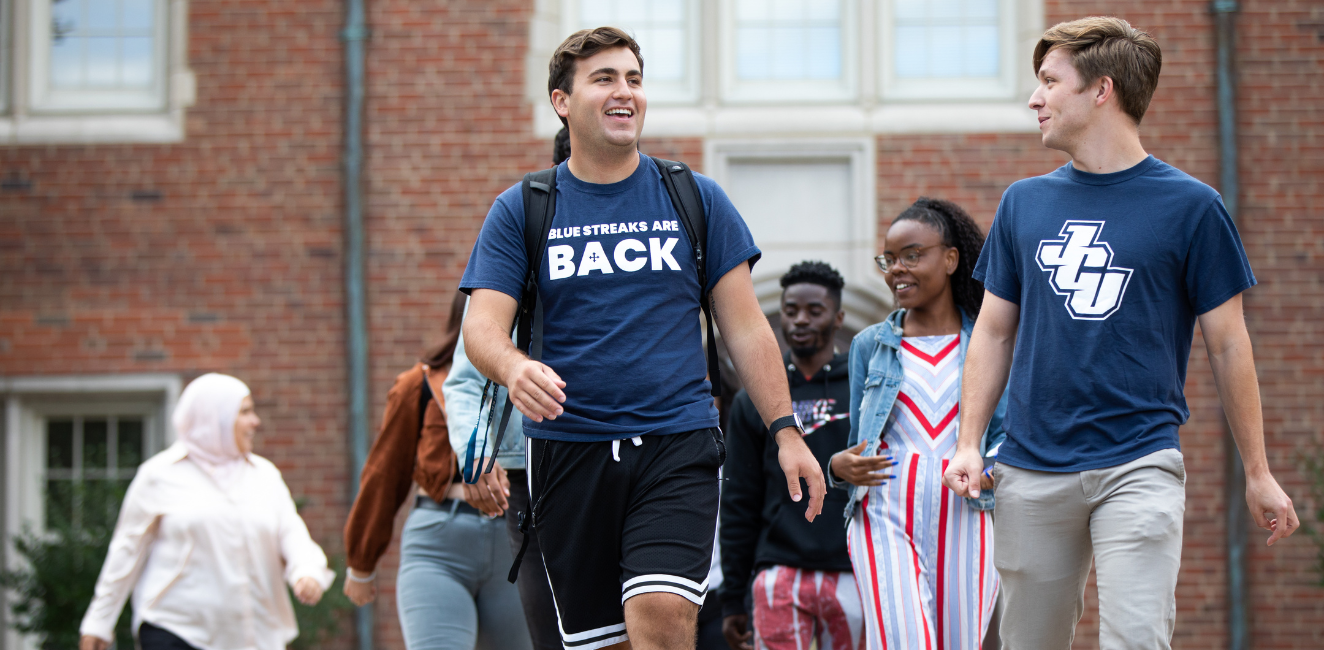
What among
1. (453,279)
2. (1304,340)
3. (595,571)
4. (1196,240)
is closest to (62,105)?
(453,279)

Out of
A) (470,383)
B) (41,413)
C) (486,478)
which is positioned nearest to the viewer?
(486,478)

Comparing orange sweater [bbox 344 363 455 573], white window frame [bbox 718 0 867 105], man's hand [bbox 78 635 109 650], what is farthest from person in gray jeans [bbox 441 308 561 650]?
white window frame [bbox 718 0 867 105]

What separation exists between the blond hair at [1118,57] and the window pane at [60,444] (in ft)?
25.2

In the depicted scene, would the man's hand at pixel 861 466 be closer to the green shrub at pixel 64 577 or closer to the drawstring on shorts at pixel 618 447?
the drawstring on shorts at pixel 618 447

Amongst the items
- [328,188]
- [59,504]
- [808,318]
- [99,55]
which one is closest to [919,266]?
[808,318]

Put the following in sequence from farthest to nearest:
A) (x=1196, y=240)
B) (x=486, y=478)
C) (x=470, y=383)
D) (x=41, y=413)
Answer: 1. (x=41, y=413)
2. (x=470, y=383)
3. (x=486, y=478)
4. (x=1196, y=240)

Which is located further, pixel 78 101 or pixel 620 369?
pixel 78 101

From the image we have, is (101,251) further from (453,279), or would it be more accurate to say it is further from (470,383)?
(470,383)

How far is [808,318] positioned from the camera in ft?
16.3

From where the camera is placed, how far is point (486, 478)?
12.0ft

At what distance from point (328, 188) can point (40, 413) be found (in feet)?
8.64

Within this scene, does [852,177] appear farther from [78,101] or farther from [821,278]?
[78,101]

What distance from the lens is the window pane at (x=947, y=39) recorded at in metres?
8.56

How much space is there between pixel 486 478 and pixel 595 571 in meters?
0.71
